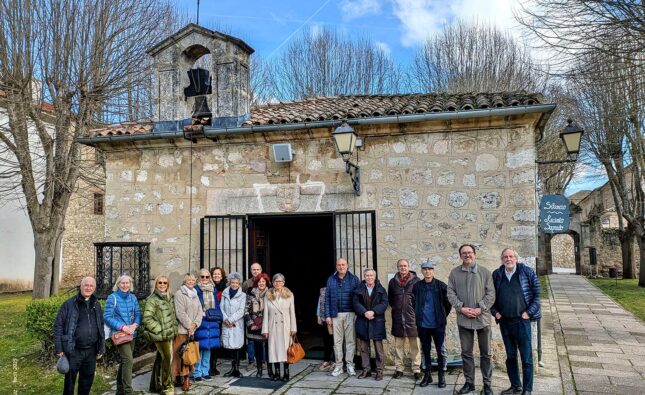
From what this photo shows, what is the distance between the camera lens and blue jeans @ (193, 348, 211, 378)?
6.16m

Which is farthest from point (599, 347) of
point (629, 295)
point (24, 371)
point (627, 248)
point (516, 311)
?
point (627, 248)

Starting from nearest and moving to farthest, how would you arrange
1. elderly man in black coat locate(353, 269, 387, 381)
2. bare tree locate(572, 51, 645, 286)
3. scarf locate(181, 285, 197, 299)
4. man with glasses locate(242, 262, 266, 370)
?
scarf locate(181, 285, 197, 299), elderly man in black coat locate(353, 269, 387, 381), man with glasses locate(242, 262, 266, 370), bare tree locate(572, 51, 645, 286)

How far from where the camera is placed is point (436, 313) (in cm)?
572

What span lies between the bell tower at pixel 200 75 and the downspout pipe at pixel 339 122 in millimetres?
459

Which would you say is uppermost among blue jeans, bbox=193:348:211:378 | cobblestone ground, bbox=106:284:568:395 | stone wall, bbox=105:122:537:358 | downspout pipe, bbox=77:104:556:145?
downspout pipe, bbox=77:104:556:145

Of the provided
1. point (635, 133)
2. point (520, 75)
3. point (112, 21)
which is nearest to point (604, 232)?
point (635, 133)

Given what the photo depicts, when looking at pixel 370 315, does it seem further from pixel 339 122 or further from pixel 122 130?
pixel 122 130

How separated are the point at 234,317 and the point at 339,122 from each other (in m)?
2.91

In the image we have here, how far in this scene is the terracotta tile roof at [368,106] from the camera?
6457 millimetres

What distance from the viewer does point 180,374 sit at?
5.78 metres

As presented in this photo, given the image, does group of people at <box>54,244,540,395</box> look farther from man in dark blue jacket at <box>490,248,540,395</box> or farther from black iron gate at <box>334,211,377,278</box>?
black iron gate at <box>334,211,377,278</box>

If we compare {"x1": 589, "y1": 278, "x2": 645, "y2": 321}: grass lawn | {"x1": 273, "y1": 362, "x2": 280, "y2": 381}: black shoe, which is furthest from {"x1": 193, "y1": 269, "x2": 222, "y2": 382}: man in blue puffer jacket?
{"x1": 589, "y1": 278, "x2": 645, "y2": 321}: grass lawn

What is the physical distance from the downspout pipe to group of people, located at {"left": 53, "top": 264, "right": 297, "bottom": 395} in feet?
6.61

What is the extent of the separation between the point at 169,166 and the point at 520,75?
13.8 metres
